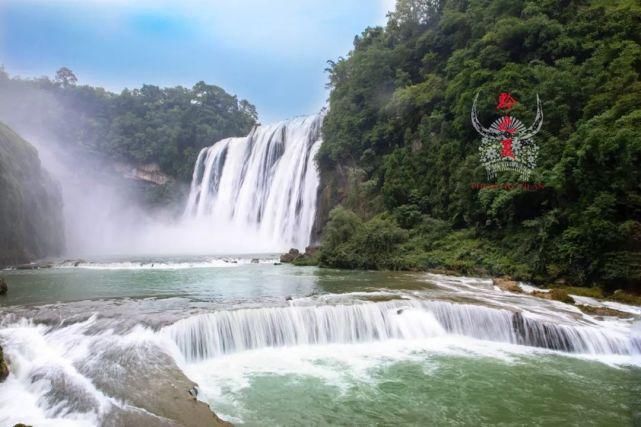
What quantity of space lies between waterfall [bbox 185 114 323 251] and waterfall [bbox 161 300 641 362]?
2054 cm

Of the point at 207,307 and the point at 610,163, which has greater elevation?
the point at 610,163

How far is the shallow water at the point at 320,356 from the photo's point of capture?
6.29 metres

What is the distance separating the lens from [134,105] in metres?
54.5

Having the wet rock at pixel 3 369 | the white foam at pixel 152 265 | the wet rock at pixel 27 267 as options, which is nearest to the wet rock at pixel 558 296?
the wet rock at pixel 3 369

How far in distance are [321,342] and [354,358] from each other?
1217 mm

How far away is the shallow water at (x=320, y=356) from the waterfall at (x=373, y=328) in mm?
29

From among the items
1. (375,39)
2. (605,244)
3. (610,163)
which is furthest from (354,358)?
(375,39)

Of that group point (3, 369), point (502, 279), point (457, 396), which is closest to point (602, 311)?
point (502, 279)

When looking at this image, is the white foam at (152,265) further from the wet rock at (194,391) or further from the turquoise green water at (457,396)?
the wet rock at (194,391)

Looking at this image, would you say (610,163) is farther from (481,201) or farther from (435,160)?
(435,160)

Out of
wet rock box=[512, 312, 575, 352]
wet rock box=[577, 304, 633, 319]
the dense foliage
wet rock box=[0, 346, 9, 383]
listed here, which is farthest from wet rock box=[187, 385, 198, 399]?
the dense foliage

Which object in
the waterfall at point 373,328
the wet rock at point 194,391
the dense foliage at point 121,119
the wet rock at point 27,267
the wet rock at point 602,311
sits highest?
the dense foliage at point 121,119

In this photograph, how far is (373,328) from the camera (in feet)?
34.1

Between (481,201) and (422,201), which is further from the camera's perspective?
(422,201)
